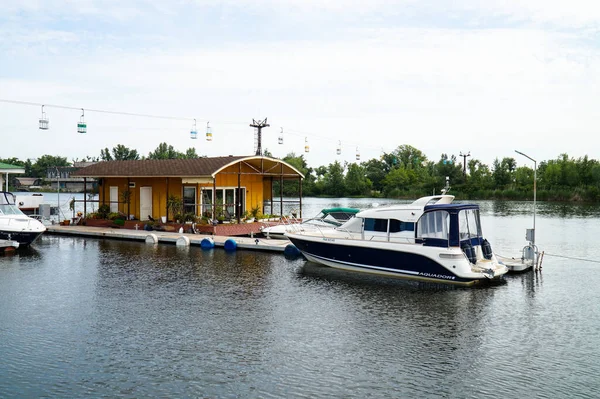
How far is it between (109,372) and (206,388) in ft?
6.78

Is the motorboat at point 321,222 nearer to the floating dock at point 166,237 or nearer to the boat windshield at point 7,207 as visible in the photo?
the floating dock at point 166,237

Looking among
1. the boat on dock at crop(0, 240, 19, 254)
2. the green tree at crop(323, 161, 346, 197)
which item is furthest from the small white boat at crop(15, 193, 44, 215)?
the green tree at crop(323, 161, 346, 197)

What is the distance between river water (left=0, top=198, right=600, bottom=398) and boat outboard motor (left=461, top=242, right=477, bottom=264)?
4.15 feet

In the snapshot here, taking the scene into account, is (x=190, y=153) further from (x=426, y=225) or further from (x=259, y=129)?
(x=426, y=225)

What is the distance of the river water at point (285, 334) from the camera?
10164mm

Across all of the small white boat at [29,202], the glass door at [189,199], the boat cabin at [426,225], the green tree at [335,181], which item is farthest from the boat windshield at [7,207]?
the green tree at [335,181]

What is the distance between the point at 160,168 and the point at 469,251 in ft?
61.8

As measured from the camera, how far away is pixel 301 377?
34.4 ft

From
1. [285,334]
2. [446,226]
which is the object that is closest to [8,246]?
[285,334]

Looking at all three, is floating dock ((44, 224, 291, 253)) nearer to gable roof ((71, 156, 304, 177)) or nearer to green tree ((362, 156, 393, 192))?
gable roof ((71, 156, 304, 177))

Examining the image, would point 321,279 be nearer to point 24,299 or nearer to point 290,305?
point 290,305

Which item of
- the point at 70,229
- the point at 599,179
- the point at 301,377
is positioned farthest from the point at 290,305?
the point at 599,179

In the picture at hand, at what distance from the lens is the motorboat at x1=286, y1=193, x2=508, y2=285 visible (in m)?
18.3

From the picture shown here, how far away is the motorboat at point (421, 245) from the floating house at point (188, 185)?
33.8ft
